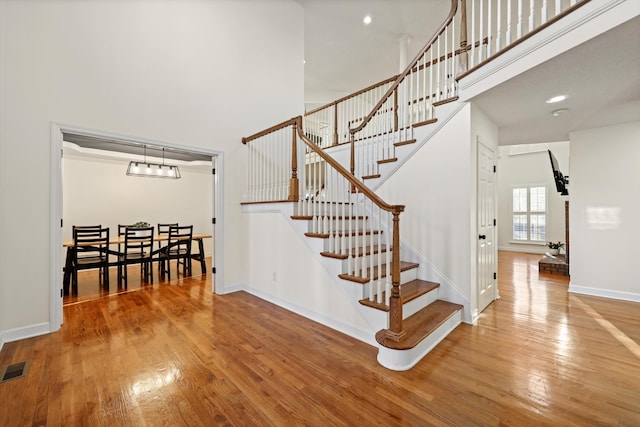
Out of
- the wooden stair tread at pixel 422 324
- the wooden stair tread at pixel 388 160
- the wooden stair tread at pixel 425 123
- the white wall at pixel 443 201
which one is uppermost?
the wooden stair tread at pixel 425 123

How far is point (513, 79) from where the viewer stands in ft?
8.14

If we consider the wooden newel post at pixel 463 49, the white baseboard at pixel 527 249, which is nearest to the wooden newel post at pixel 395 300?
the wooden newel post at pixel 463 49

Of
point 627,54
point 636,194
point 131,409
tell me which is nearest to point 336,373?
point 131,409

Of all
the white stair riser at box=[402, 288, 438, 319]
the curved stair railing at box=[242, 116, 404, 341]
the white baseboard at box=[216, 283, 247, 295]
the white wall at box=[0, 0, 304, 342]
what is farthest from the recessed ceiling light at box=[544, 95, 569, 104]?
the white baseboard at box=[216, 283, 247, 295]

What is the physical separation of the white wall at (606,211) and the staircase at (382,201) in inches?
82.9

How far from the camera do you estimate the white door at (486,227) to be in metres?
3.23

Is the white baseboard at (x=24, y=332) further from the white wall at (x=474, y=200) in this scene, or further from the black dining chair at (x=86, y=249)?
the white wall at (x=474, y=200)

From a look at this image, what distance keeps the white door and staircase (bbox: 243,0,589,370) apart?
58 centimetres

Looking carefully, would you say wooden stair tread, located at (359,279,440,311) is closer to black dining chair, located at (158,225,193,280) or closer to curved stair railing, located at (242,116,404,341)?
curved stair railing, located at (242,116,404,341)

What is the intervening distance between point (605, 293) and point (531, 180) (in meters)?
5.68

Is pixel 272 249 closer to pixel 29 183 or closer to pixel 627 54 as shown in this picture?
pixel 29 183

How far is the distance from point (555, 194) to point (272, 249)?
8970 millimetres

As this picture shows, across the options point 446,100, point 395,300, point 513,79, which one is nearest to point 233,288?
point 395,300

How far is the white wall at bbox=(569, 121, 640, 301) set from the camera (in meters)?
3.72
